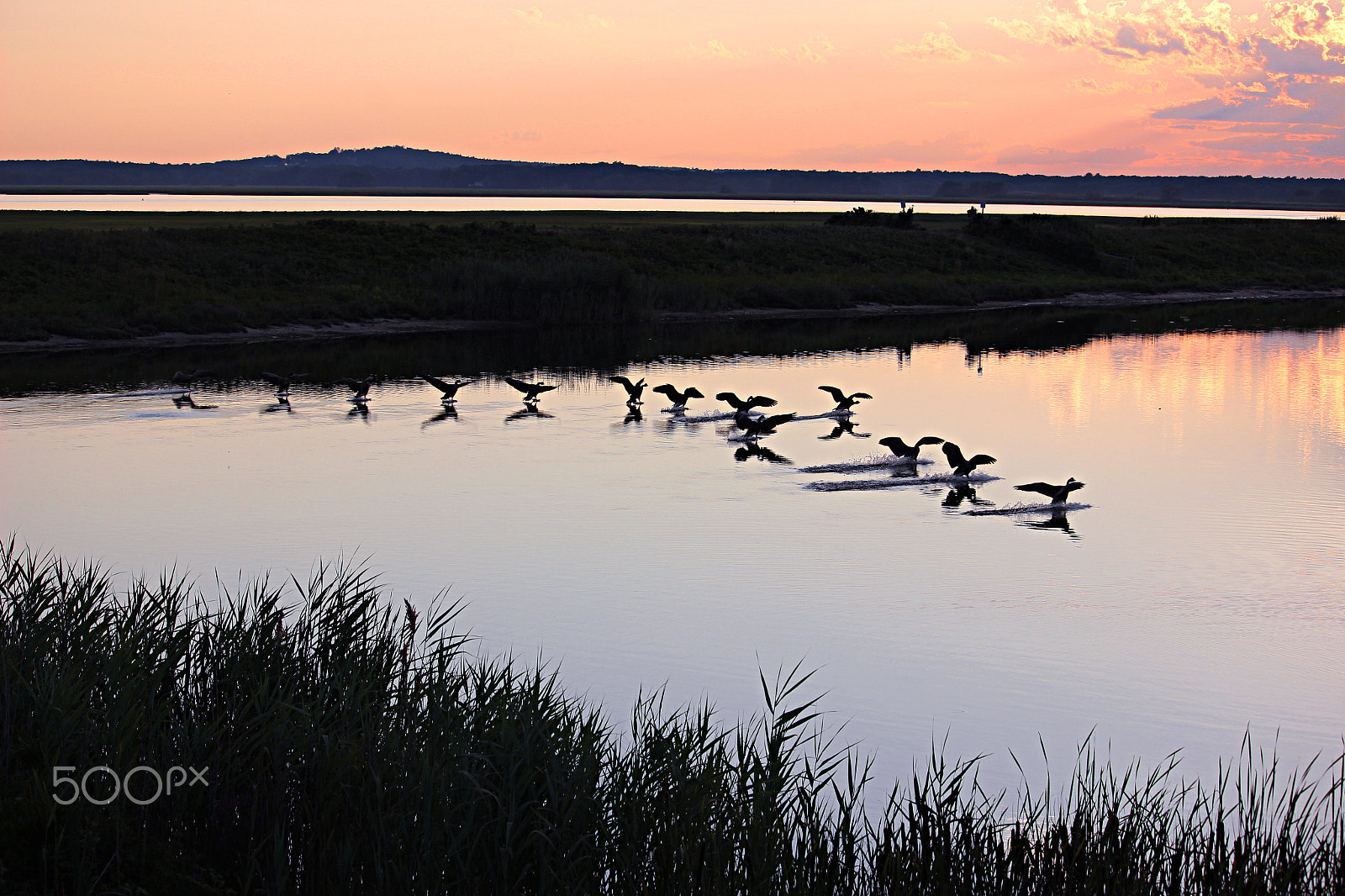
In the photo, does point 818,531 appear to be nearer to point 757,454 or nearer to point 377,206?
point 757,454

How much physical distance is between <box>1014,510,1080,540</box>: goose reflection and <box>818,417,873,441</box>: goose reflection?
18.0 ft

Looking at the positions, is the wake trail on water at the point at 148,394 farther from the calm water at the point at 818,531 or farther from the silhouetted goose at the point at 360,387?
the silhouetted goose at the point at 360,387

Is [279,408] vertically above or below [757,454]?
above

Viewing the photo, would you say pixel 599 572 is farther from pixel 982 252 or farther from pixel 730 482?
pixel 982 252

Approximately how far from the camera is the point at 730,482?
15.5 meters

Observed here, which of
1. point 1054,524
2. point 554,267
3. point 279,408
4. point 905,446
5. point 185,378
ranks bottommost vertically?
point 1054,524

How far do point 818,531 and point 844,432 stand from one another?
6777 mm

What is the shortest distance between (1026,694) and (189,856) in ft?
17.8

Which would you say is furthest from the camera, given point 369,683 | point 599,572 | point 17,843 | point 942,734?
point 599,572

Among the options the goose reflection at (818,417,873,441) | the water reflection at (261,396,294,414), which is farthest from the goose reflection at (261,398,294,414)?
the goose reflection at (818,417,873,441)

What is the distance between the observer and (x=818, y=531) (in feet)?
42.4

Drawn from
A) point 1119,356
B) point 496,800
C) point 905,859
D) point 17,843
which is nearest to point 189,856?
point 17,843

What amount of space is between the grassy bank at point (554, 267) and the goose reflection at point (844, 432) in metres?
16.8

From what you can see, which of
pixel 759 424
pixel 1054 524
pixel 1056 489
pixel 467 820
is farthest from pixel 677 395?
pixel 467 820
